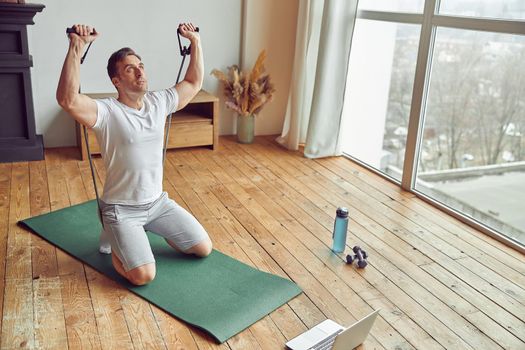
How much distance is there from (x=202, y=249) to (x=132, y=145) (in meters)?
0.60

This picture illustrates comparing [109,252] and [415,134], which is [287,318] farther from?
[415,134]

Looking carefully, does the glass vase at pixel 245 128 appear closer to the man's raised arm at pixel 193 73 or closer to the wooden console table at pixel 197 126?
the wooden console table at pixel 197 126

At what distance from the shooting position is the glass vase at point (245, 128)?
4453 mm

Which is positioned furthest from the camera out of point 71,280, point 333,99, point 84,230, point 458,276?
point 333,99

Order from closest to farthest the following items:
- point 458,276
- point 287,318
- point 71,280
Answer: point 287,318
point 71,280
point 458,276

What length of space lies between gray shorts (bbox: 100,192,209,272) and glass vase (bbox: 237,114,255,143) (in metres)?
2.00

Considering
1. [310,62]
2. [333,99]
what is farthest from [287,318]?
[310,62]

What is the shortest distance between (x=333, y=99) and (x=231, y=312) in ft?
7.58

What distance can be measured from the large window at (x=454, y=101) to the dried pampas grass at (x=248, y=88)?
803mm

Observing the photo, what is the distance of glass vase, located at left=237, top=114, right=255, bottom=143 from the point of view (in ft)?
14.6

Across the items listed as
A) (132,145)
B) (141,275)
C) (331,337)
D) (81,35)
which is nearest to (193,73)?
(132,145)

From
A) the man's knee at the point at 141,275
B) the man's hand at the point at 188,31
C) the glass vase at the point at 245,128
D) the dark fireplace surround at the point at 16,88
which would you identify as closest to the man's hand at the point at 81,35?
the man's hand at the point at 188,31

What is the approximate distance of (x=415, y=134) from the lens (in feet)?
11.4

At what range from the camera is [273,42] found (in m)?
4.57
